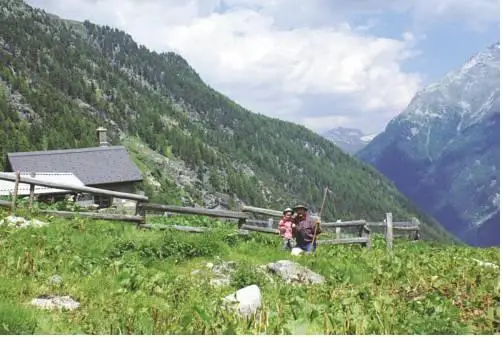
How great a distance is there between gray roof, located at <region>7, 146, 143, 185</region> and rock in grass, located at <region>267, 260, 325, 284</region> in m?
59.1

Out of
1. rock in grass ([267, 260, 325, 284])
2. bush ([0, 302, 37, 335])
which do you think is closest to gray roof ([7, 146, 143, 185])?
rock in grass ([267, 260, 325, 284])

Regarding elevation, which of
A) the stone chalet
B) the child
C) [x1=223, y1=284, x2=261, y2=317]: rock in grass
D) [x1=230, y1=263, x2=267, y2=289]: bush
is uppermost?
the stone chalet

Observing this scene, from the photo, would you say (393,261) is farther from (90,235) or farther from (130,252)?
(90,235)

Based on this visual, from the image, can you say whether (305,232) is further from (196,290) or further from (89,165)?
(89,165)

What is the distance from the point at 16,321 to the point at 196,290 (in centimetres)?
362

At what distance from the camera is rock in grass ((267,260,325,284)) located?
39.2 feet

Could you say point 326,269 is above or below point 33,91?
below

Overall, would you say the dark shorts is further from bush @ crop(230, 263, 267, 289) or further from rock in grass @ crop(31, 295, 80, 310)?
rock in grass @ crop(31, 295, 80, 310)

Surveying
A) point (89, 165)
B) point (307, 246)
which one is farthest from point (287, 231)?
point (89, 165)

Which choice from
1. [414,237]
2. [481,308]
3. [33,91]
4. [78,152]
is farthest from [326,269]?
[33,91]

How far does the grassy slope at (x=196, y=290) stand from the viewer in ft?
23.2

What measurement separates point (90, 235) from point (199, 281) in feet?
15.9

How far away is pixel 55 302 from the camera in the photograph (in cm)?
855

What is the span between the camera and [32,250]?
1199 centimetres
